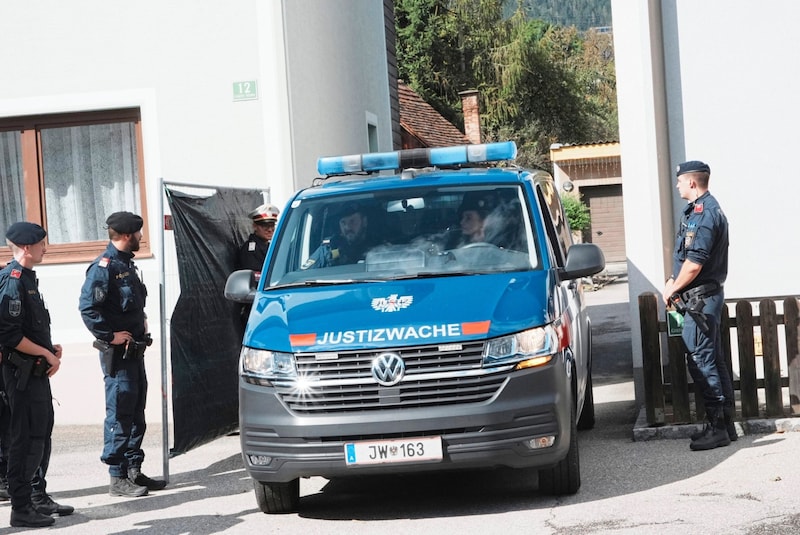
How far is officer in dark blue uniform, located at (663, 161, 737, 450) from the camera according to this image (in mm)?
8484

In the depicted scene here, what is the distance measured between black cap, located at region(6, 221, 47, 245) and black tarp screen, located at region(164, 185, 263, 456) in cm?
149

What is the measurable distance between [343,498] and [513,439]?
5.22 feet

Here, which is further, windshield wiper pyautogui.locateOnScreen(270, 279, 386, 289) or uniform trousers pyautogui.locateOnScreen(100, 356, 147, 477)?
uniform trousers pyautogui.locateOnScreen(100, 356, 147, 477)

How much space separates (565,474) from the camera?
282 inches

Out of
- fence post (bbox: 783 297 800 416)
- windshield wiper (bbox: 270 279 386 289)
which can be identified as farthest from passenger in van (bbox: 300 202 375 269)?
fence post (bbox: 783 297 800 416)

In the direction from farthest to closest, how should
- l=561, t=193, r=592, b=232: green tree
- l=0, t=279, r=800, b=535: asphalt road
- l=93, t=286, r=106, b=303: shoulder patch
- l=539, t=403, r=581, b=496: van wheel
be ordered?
l=561, t=193, r=592, b=232: green tree, l=93, t=286, r=106, b=303: shoulder patch, l=539, t=403, r=581, b=496: van wheel, l=0, t=279, r=800, b=535: asphalt road

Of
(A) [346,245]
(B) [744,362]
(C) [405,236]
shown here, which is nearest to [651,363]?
(B) [744,362]

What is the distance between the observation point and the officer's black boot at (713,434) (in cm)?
852

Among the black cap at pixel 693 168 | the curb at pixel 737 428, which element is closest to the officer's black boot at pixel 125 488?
the curb at pixel 737 428

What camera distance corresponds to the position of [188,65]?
1241cm

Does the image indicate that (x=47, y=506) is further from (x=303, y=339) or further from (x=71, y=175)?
(x=71, y=175)

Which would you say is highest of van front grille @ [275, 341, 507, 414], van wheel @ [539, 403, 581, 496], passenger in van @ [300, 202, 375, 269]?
passenger in van @ [300, 202, 375, 269]

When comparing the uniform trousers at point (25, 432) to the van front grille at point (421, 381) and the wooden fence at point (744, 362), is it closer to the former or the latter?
the van front grille at point (421, 381)

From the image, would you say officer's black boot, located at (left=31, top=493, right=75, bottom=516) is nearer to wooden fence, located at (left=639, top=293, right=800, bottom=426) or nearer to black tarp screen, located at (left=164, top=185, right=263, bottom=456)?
black tarp screen, located at (left=164, top=185, right=263, bottom=456)
